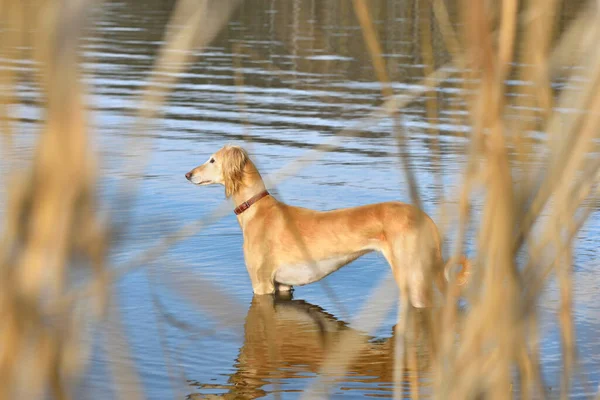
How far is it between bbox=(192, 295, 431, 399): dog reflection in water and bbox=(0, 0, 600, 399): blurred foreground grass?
3.08 m

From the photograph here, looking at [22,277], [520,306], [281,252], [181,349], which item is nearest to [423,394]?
[181,349]

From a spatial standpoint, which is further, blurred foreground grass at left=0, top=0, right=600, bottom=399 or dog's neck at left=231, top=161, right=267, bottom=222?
dog's neck at left=231, top=161, right=267, bottom=222

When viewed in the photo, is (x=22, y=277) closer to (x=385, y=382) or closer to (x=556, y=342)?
(x=385, y=382)

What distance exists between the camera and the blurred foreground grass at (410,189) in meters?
0.83

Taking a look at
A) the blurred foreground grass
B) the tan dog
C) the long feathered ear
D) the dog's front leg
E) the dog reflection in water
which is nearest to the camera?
the blurred foreground grass

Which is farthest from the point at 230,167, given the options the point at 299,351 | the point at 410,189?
the point at 410,189

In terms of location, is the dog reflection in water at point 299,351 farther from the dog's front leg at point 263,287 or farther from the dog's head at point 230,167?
the dog's head at point 230,167

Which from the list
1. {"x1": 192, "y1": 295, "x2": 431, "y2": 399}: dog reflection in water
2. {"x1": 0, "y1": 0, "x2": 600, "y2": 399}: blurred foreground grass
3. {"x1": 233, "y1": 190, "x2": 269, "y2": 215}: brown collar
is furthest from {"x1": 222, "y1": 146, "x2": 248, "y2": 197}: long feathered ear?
{"x1": 0, "y1": 0, "x2": 600, "y2": 399}: blurred foreground grass

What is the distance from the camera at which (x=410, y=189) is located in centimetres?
130

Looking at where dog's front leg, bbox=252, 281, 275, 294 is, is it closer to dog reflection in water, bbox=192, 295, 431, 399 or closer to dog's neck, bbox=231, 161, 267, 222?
dog reflection in water, bbox=192, 295, 431, 399

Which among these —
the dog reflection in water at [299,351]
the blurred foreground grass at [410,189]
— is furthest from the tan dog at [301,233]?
the blurred foreground grass at [410,189]

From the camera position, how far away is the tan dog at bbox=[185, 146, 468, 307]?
6375 mm

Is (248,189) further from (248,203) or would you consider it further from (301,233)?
(301,233)

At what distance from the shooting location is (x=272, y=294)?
708 cm
